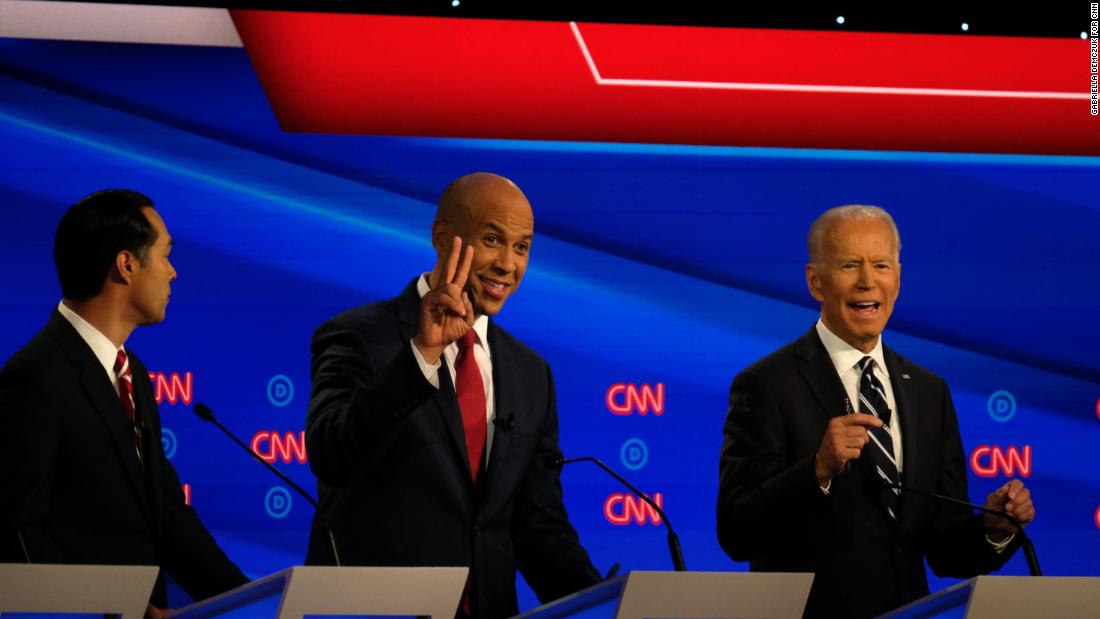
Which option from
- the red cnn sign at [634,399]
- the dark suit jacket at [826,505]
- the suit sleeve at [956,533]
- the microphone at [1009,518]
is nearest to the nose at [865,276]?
the dark suit jacket at [826,505]

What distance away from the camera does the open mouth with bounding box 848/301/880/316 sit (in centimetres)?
425

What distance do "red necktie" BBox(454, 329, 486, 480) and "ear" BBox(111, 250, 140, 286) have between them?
0.81 metres

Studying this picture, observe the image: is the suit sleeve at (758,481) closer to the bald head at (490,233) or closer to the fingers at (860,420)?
the fingers at (860,420)

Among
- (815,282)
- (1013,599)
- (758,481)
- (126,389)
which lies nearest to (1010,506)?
(758,481)

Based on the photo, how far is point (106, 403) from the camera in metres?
3.62

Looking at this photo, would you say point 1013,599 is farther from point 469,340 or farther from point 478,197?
point 478,197

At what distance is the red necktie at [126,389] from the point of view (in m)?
3.73

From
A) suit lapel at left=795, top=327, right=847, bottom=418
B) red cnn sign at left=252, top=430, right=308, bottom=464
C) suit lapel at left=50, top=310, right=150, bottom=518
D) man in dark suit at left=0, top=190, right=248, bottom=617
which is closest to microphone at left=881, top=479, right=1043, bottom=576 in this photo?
suit lapel at left=795, top=327, right=847, bottom=418

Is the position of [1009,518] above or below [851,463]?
below

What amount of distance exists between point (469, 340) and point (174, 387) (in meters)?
1.54

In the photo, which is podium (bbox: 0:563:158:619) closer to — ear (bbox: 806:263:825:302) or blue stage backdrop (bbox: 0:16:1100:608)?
ear (bbox: 806:263:825:302)

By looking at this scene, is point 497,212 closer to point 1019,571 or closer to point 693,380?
point 693,380

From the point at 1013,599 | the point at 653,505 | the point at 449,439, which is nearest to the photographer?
the point at 1013,599

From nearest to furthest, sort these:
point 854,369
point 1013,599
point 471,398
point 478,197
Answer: point 1013,599 → point 471,398 → point 478,197 → point 854,369
